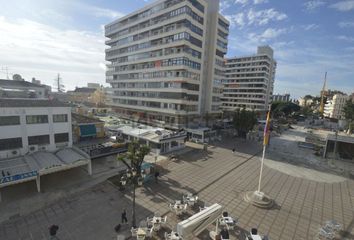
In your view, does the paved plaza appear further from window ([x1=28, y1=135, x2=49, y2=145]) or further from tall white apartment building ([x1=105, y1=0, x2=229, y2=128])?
tall white apartment building ([x1=105, y1=0, x2=229, y2=128])

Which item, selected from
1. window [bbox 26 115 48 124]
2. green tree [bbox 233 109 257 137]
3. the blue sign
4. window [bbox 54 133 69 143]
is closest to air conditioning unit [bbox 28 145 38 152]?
window [bbox 54 133 69 143]

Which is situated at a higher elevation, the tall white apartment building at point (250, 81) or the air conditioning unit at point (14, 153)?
the tall white apartment building at point (250, 81)

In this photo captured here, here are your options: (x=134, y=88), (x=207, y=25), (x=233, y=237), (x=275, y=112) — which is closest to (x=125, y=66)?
(x=134, y=88)

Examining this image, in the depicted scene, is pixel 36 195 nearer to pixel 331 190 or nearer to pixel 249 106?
pixel 331 190

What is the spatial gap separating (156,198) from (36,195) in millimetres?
12855

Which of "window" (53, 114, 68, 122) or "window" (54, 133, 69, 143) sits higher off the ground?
"window" (53, 114, 68, 122)

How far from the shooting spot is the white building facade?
23.2m

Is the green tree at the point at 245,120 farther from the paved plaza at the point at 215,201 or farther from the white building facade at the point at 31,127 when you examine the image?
the white building facade at the point at 31,127

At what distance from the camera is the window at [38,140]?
25.3 metres

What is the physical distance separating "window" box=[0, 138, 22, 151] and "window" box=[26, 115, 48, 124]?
2.61m

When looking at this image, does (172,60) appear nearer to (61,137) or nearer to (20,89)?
(61,137)

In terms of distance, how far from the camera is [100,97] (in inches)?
4737

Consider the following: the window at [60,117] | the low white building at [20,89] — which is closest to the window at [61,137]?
the window at [60,117]

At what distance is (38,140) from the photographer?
25953 mm
